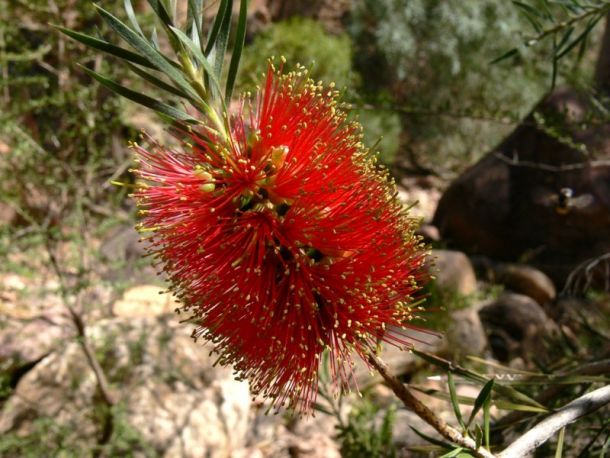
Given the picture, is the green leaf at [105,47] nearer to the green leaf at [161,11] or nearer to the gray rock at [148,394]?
the green leaf at [161,11]

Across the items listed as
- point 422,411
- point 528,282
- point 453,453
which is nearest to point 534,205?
point 528,282

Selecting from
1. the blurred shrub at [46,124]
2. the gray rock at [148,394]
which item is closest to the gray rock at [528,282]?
the gray rock at [148,394]

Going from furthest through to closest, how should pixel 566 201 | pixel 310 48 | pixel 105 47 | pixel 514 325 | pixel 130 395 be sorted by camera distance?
1. pixel 310 48
2. pixel 514 325
3. pixel 130 395
4. pixel 566 201
5. pixel 105 47

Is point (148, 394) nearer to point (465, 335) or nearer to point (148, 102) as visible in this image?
point (148, 102)

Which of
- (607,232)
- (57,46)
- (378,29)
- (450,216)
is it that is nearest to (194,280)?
(57,46)

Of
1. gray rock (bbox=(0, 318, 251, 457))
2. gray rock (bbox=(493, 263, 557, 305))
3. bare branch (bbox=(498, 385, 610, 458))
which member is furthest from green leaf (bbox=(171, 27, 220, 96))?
gray rock (bbox=(493, 263, 557, 305))

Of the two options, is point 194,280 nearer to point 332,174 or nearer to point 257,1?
point 332,174

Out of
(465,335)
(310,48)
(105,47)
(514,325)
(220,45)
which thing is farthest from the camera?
(310,48)
